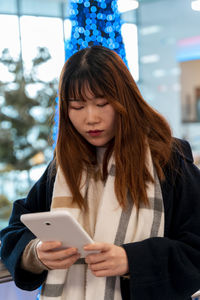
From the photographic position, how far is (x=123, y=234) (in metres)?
1.17

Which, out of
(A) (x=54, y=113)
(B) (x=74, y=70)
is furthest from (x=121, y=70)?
(A) (x=54, y=113)

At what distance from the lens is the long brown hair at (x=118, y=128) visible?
116 cm

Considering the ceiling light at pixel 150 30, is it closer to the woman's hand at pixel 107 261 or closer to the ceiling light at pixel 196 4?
the ceiling light at pixel 196 4

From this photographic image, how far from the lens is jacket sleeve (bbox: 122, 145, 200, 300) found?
3.58 feet

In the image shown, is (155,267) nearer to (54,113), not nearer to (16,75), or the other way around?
(54,113)

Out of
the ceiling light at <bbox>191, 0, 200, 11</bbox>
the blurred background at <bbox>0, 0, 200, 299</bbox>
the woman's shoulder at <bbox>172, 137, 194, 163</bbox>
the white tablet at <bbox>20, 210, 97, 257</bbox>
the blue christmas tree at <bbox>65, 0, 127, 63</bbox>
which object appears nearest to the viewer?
the white tablet at <bbox>20, 210, 97, 257</bbox>

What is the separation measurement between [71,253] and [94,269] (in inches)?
3.3

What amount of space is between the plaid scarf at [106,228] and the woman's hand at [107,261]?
10 centimetres

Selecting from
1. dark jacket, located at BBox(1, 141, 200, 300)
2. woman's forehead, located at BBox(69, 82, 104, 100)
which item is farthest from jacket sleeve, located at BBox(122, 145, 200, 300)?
woman's forehead, located at BBox(69, 82, 104, 100)

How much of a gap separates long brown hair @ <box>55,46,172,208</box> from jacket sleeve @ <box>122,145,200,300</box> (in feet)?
0.32

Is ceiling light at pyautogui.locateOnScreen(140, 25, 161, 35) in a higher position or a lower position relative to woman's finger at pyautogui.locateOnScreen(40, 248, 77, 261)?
higher

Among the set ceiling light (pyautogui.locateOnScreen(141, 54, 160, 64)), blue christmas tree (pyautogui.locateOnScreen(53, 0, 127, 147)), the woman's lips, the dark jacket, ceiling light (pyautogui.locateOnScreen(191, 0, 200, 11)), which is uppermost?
ceiling light (pyautogui.locateOnScreen(191, 0, 200, 11))

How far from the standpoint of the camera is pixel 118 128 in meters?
1.19

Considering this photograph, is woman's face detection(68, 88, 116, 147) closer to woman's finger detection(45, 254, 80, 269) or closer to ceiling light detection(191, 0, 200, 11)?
woman's finger detection(45, 254, 80, 269)
